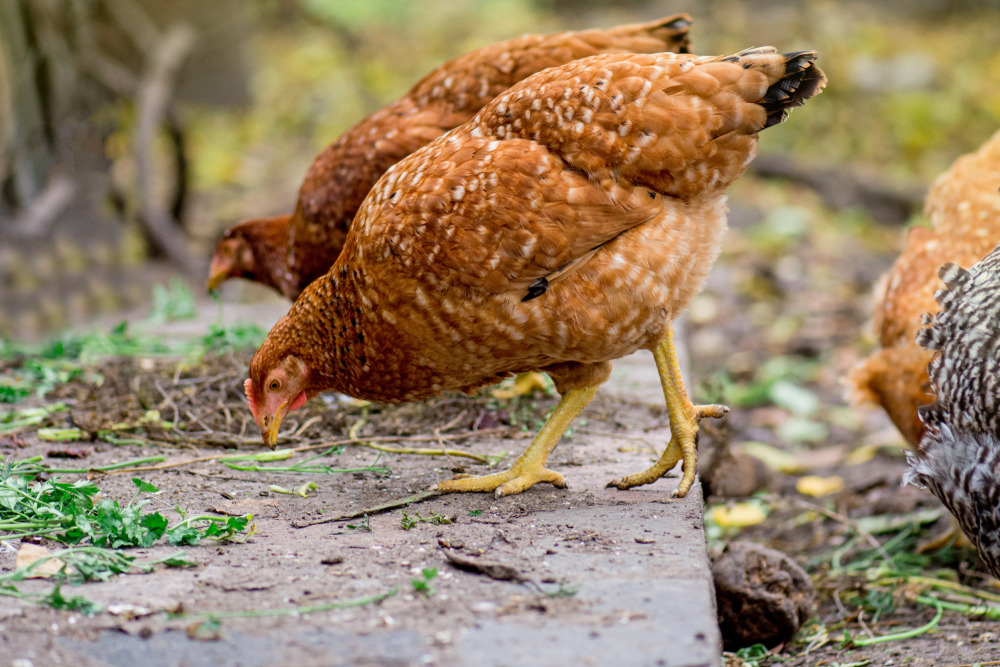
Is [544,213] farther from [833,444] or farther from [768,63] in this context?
[833,444]

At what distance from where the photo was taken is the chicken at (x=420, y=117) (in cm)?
366

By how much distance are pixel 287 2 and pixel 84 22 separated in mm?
4997

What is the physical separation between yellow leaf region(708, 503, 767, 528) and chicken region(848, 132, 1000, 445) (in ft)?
2.11

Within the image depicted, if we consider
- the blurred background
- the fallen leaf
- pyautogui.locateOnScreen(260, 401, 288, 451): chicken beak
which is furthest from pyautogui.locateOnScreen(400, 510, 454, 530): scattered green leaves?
the blurred background

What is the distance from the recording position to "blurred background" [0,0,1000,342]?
6.29 metres

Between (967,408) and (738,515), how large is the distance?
5.19ft

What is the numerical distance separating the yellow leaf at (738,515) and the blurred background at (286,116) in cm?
243

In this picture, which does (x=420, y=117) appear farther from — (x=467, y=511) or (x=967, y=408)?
(x=967, y=408)

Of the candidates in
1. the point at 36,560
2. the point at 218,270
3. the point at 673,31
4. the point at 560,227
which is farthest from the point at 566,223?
the point at 218,270

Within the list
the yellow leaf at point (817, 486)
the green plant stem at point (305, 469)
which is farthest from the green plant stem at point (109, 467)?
the yellow leaf at point (817, 486)

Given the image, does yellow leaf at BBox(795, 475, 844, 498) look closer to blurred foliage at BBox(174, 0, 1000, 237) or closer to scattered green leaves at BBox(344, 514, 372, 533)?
scattered green leaves at BBox(344, 514, 372, 533)

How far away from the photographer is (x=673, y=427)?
3.01 metres

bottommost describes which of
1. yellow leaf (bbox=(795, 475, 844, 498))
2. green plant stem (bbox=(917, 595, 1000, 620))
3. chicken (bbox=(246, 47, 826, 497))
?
yellow leaf (bbox=(795, 475, 844, 498))

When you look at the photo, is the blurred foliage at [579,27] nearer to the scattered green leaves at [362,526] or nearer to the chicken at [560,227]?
the chicken at [560,227]
